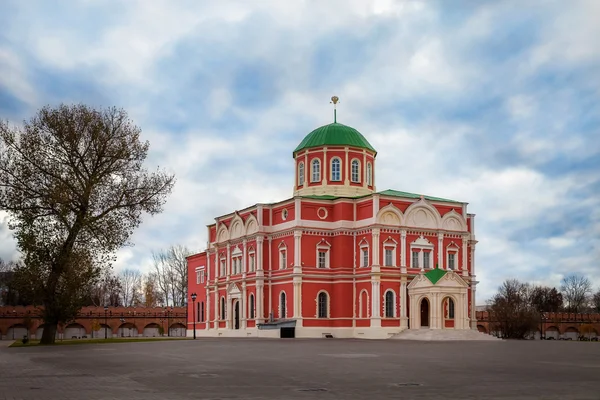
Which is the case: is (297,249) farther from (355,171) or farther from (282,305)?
(355,171)

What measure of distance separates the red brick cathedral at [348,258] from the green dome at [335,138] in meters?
0.13

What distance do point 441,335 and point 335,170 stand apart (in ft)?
59.5

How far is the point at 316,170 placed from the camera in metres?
64.2

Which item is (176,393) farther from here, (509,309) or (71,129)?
(509,309)

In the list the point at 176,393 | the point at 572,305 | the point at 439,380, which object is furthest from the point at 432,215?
the point at 572,305

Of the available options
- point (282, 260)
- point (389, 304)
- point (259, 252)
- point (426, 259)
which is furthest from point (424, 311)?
point (259, 252)

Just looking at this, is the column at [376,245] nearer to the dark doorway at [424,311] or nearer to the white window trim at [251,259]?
the dark doorway at [424,311]

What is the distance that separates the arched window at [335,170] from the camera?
208ft

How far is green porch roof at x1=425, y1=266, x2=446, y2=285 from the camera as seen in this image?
54984 mm

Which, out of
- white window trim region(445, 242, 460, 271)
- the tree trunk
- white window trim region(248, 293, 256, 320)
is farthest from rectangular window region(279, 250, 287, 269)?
the tree trunk

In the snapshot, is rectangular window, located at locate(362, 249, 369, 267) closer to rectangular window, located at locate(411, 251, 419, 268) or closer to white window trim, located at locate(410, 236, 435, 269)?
white window trim, located at locate(410, 236, 435, 269)

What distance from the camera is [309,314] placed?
57.9 m

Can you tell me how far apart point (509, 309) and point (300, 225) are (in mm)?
20891

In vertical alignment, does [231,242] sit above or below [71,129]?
below
